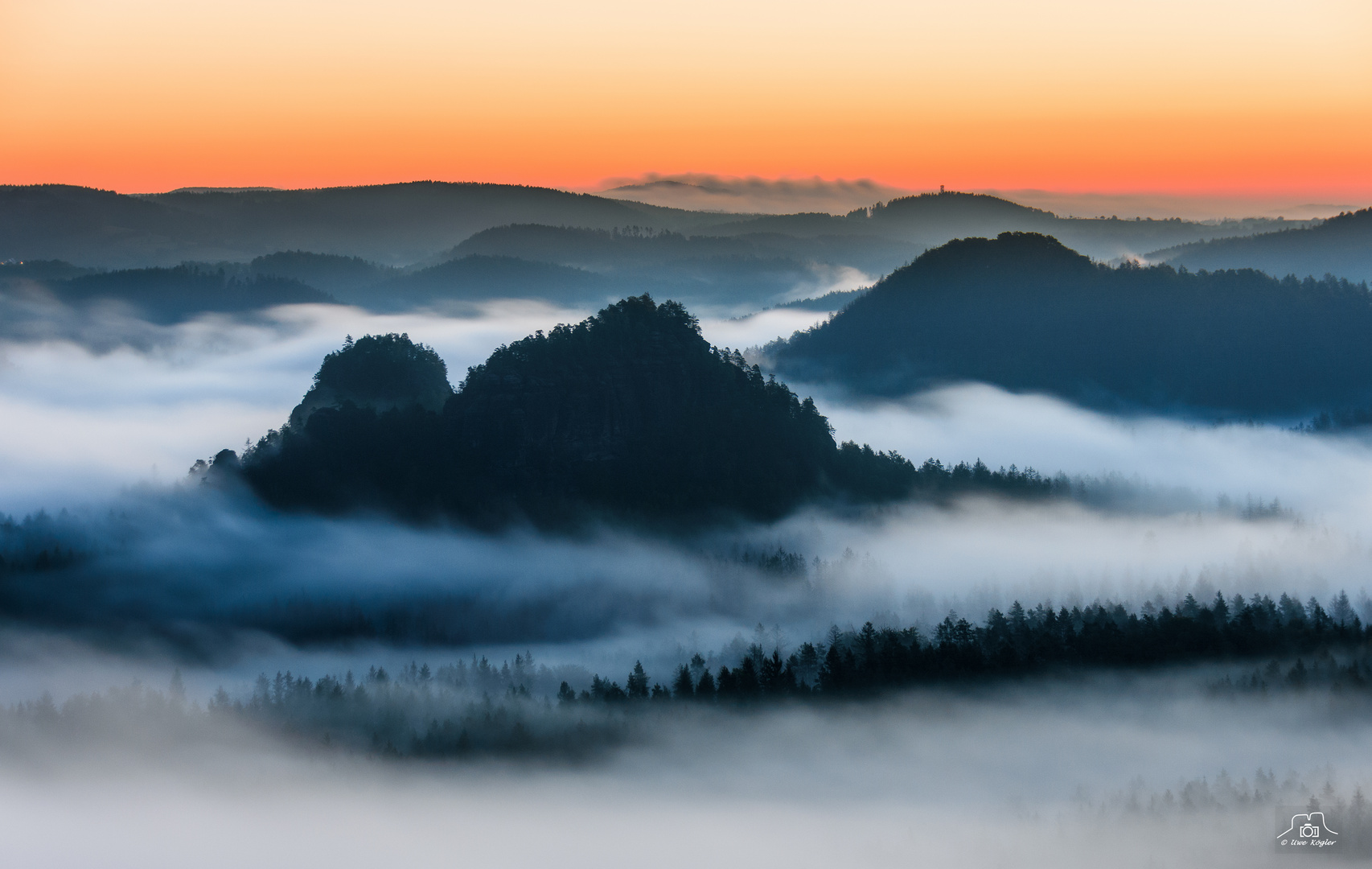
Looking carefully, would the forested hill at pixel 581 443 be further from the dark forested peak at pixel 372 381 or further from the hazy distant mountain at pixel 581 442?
the dark forested peak at pixel 372 381

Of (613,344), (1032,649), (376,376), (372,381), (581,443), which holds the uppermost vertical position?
(613,344)

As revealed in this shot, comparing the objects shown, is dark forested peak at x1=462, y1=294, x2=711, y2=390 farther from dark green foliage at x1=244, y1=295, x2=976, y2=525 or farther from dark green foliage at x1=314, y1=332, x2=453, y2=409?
dark green foliage at x1=314, y1=332, x2=453, y2=409

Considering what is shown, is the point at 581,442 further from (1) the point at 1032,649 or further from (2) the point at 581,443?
(1) the point at 1032,649

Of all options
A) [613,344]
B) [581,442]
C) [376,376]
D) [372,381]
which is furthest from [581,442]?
[372,381]

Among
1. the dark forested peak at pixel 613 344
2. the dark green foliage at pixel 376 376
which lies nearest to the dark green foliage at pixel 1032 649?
the dark forested peak at pixel 613 344

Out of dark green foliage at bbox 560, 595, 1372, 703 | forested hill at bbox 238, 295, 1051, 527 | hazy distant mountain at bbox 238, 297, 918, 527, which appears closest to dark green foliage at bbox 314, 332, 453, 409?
forested hill at bbox 238, 295, 1051, 527

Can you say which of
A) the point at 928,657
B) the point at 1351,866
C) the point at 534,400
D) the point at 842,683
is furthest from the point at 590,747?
the point at 1351,866

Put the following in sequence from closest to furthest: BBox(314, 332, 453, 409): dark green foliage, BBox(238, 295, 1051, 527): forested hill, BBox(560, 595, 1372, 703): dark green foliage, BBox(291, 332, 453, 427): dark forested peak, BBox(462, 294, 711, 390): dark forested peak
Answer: BBox(560, 595, 1372, 703): dark green foliage, BBox(462, 294, 711, 390): dark forested peak, BBox(238, 295, 1051, 527): forested hill, BBox(291, 332, 453, 427): dark forested peak, BBox(314, 332, 453, 409): dark green foliage
